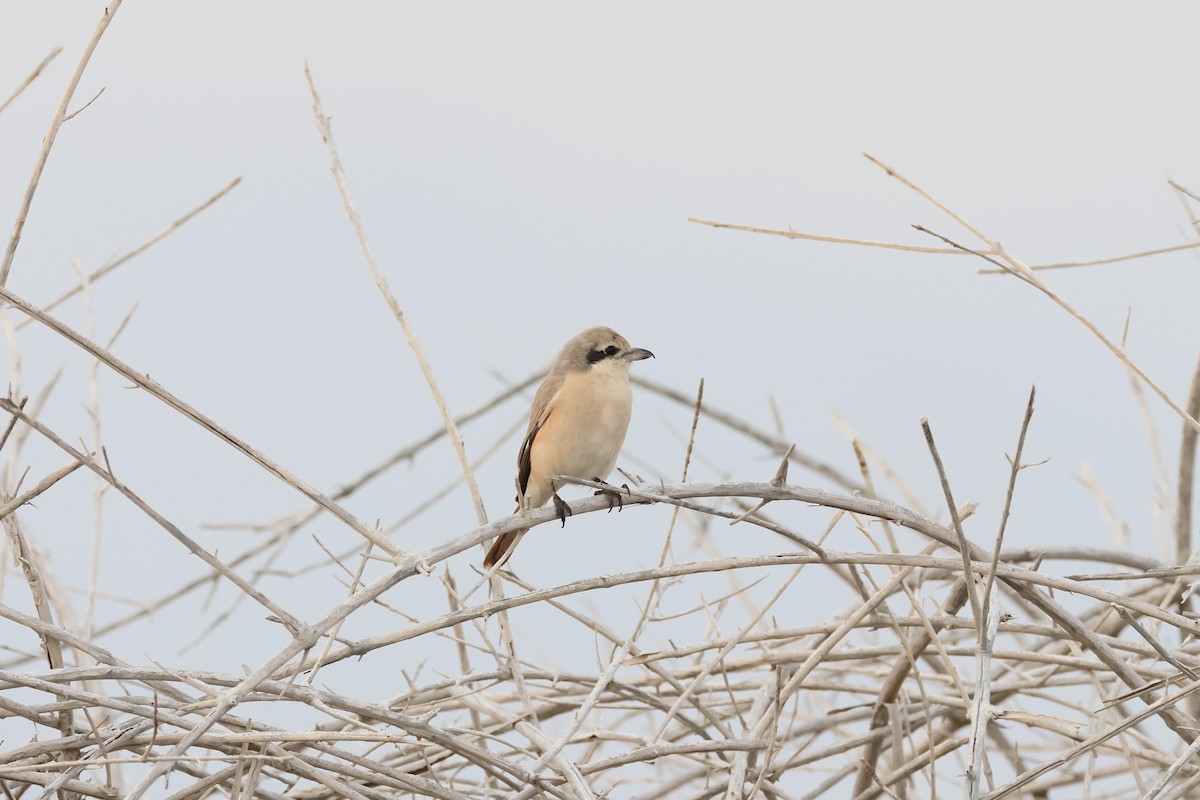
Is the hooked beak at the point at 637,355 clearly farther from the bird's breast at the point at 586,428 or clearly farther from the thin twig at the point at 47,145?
the thin twig at the point at 47,145

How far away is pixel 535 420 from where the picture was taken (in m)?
3.76

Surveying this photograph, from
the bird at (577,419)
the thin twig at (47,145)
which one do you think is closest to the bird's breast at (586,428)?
the bird at (577,419)

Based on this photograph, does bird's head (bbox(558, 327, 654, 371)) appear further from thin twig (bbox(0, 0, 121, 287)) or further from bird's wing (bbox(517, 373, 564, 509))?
thin twig (bbox(0, 0, 121, 287))

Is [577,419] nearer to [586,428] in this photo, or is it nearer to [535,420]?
[586,428]

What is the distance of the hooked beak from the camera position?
12.4ft

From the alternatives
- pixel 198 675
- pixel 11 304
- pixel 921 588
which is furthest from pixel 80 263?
pixel 921 588

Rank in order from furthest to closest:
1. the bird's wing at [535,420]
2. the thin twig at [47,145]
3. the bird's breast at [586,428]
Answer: the bird's wing at [535,420], the bird's breast at [586,428], the thin twig at [47,145]

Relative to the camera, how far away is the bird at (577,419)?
11.7 feet

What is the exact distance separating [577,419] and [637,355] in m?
0.33

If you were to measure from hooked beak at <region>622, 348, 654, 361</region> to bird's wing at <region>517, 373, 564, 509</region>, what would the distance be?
0.21 m

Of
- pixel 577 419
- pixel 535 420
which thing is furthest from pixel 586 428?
pixel 535 420

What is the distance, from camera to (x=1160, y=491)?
3629 mm

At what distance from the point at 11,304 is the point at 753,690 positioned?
200 cm

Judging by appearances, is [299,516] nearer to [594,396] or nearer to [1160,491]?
[594,396]
